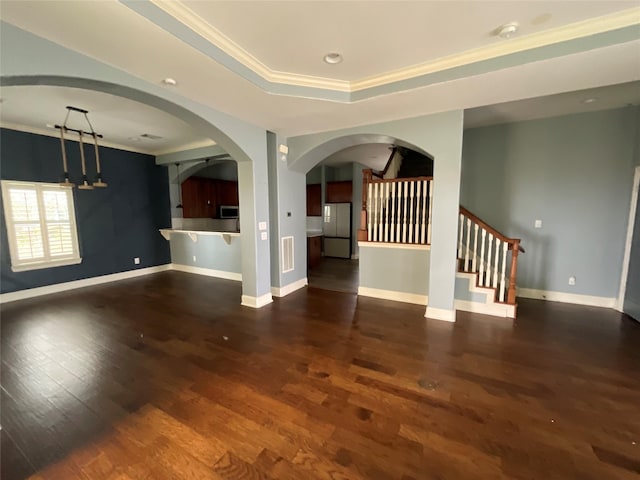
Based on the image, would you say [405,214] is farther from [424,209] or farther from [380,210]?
[380,210]

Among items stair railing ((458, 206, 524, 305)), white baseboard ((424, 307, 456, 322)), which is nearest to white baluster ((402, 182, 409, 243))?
stair railing ((458, 206, 524, 305))

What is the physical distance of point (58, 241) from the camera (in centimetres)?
482

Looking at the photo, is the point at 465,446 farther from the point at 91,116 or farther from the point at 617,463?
the point at 91,116

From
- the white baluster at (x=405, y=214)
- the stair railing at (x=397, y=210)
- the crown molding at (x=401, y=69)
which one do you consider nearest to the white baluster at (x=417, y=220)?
the stair railing at (x=397, y=210)

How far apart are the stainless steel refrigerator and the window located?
578 centimetres

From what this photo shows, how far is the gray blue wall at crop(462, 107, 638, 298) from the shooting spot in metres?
3.81

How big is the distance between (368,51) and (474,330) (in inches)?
129

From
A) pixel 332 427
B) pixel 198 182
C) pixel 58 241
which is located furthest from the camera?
pixel 198 182

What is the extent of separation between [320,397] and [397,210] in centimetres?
302

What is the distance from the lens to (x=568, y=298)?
13.7 ft

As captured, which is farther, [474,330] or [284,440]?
[474,330]

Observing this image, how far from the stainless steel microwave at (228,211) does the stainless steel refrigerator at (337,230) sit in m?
2.68

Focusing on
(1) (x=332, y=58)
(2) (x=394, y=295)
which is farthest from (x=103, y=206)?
(2) (x=394, y=295)

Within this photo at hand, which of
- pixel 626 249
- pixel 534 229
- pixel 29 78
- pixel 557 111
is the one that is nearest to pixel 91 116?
pixel 29 78
